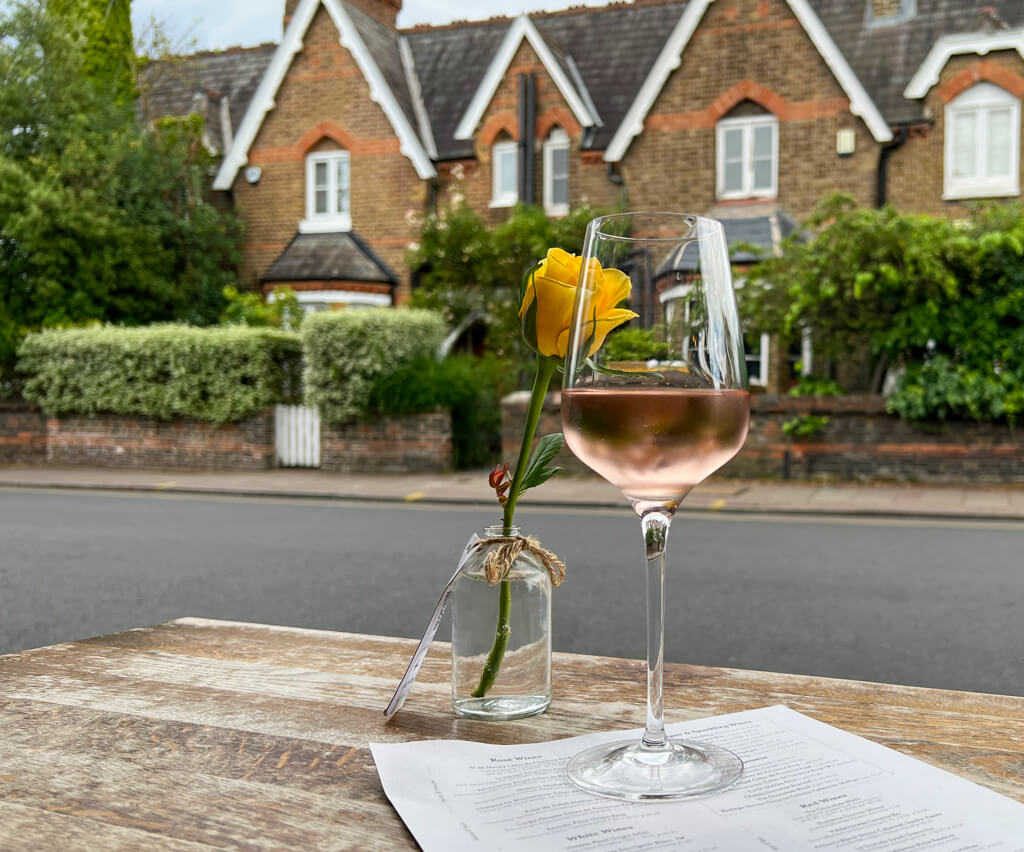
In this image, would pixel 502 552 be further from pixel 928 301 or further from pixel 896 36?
pixel 896 36

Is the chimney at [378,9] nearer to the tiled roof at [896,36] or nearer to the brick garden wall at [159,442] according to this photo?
the tiled roof at [896,36]

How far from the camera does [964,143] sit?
18.2 m

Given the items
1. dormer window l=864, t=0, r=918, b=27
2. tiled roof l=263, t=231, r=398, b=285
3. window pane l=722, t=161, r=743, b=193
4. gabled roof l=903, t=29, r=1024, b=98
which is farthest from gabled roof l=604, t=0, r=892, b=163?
tiled roof l=263, t=231, r=398, b=285

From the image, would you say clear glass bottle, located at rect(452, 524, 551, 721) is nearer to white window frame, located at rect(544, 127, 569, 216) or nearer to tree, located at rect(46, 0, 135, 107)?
white window frame, located at rect(544, 127, 569, 216)

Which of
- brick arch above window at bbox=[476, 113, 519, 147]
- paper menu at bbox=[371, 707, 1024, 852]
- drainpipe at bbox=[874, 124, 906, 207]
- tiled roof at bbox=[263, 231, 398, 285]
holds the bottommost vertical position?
paper menu at bbox=[371, 707, 1024, 852]

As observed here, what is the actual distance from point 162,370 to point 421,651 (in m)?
16.2

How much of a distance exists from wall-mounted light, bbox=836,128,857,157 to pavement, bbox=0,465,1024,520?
7622mm

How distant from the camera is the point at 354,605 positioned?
6535 millimetres

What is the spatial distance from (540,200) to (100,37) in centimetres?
988

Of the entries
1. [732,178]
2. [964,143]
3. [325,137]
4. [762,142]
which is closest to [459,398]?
[732,178]

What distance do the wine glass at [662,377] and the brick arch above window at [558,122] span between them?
65.1ft

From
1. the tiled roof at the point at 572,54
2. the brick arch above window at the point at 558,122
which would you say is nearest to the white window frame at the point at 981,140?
the tiled roof at the point at 572,54

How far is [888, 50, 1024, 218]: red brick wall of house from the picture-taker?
17.9 meters

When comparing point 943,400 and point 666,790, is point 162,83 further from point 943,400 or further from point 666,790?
point 666,790
